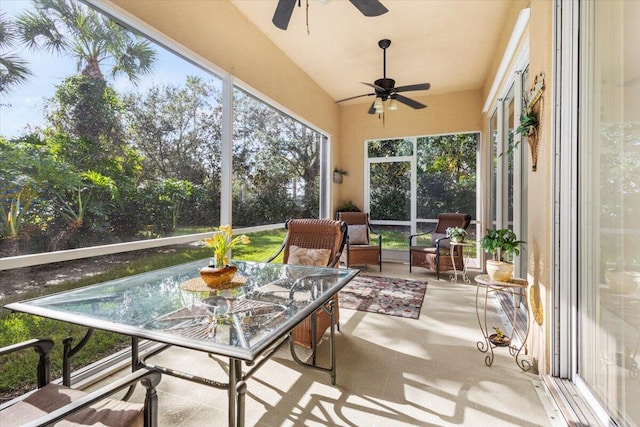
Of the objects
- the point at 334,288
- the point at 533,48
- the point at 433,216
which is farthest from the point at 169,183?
the point at 433,216

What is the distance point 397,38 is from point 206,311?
12.7 feet

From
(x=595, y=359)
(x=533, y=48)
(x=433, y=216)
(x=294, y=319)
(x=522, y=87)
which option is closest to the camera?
(x=294, y=319)

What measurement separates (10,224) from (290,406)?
73.5 inches

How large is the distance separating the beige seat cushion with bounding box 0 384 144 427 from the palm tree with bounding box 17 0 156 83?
1870mm

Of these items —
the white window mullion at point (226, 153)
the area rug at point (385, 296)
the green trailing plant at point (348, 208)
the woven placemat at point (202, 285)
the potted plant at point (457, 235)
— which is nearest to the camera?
the woven placemat at point (202, 285)

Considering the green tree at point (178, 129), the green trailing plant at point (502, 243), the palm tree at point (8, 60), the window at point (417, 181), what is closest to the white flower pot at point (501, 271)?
the green trailing plant at point (502, 243)

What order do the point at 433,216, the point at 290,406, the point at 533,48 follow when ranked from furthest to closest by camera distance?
the point at 433,216 → the point at 533,48 → the point at 290,406

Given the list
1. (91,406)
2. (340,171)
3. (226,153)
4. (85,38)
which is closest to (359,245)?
(340,171)

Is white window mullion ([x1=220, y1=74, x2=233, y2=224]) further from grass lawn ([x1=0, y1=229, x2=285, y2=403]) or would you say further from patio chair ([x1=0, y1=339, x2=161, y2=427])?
patio chair ([x1=0, y1=339, x2=161, y2=427])

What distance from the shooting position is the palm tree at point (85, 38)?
173 cm

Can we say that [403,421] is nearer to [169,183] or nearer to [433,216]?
[169,183]

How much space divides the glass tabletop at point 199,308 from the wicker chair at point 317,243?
0.70 metres

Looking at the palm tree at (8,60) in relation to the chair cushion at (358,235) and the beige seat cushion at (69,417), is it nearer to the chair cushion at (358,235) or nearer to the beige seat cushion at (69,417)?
the beige seat cushion at (69,417)

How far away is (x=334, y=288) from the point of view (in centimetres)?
156
